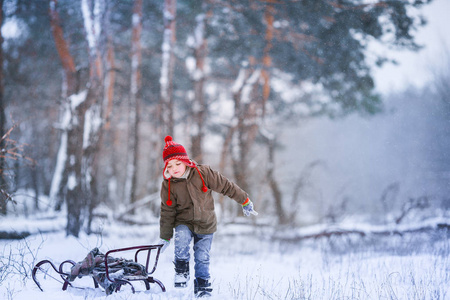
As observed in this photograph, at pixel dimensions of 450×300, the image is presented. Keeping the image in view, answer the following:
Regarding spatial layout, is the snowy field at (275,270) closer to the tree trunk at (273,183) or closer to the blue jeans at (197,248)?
the blue jeans at (197,248)

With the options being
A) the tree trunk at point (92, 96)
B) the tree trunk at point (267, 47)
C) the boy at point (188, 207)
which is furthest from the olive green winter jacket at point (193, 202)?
the tree trunk at point (267, 47)

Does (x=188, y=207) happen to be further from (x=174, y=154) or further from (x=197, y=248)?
(x=174, y=154)

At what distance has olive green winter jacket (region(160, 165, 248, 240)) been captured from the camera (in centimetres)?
330

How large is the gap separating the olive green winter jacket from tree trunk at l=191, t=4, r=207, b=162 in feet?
18.0

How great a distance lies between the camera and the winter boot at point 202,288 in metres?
3.16

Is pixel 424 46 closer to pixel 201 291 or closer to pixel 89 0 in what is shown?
pixel 89 0

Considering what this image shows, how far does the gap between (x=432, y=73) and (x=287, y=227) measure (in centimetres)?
1164

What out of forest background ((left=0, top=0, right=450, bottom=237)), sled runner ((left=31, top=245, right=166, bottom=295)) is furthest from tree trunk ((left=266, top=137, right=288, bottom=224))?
sled runner ((left=31, top=245, right=166, bottom=295))

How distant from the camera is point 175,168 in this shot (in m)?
3.28

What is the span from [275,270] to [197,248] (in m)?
1.71

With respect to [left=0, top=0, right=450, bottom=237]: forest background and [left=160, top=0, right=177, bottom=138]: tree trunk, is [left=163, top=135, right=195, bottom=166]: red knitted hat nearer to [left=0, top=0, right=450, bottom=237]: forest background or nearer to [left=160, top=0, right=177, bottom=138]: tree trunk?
[left=0, top=0, right=450, bottom=237]: forest background

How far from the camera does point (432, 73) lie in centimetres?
1584

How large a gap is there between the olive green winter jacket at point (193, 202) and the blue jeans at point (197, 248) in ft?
0.22

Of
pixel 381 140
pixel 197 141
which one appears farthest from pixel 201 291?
pixel 381 140
